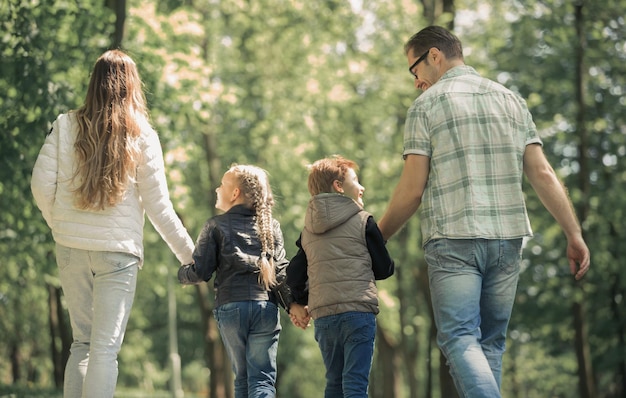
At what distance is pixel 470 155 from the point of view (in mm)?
5344

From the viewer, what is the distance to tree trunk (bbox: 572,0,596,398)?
58.3 ft

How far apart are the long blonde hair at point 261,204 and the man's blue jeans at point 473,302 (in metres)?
1.41

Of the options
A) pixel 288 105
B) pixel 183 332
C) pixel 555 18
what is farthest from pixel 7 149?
pixel 183 332

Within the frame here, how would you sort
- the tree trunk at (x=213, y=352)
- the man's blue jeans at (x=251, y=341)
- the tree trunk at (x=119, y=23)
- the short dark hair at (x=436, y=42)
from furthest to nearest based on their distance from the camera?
the tree trunk at (x=213, y=352)
the tree trunk at (x=119, y=23)
the man's blue jeans at (x=251, y=341)
the short dark hair at (x=436, y=42)

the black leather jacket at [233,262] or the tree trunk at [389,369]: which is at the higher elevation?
the black leather jacket at [233,262]

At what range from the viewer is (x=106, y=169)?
558cm

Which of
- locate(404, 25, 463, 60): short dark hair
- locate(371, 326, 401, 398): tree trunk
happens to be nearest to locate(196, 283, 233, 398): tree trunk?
locate(371, 326, 401, 398): tree trunk

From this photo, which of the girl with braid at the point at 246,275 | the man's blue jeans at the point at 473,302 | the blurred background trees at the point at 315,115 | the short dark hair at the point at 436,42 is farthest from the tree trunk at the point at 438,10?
the man's blue jeans at the point at 473,302

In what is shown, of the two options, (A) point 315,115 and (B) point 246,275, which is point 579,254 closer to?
(B) point 246,275

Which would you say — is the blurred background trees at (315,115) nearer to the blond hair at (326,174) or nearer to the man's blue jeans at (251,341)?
the man's blue jeans at (251,341)

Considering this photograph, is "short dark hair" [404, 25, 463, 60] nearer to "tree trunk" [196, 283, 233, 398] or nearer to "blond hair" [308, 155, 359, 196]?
"blond hair" [308, 155, 359, 196]

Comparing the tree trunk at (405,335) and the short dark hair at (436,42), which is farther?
the tree trunk at (405,335)

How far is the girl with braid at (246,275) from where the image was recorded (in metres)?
6.31

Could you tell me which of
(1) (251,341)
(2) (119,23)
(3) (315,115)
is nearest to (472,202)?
(1) (251,341)
